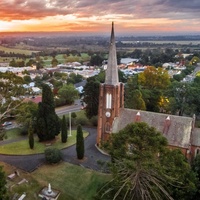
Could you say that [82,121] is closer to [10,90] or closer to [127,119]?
[127,119]

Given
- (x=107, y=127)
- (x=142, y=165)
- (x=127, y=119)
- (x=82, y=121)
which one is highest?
(x=142, y=165)

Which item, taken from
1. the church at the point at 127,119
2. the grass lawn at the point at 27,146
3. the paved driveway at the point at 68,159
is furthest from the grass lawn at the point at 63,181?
the church at the point at 127,119

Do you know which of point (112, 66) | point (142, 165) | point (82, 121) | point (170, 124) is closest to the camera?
point (142, 165)

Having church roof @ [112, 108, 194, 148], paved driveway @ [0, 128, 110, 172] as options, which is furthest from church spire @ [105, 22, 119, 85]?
paved driveway @ [0, 128, 110, 172]

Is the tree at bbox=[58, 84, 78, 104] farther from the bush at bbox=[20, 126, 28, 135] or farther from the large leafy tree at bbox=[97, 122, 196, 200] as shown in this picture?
the large leafy tree at bbox=[97, 122, 196, 200]

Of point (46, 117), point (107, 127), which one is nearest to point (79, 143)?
point (107, 127)

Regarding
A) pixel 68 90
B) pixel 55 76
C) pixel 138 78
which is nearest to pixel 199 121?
pixel 138 78
